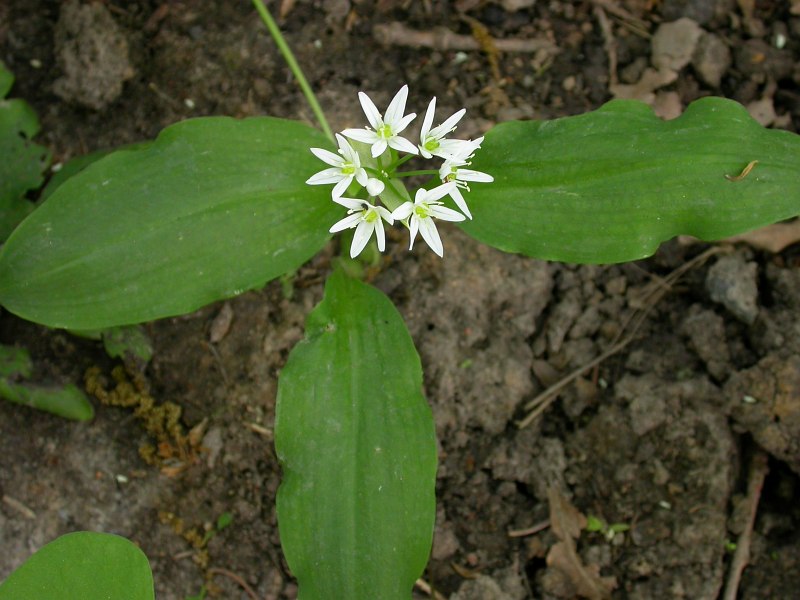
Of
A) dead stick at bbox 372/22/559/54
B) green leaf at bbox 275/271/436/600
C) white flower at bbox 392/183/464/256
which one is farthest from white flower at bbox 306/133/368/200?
dead stick at bbox 372/22/559/54

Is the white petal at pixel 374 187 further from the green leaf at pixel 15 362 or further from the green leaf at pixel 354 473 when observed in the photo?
the green leaf at pixel 15 362

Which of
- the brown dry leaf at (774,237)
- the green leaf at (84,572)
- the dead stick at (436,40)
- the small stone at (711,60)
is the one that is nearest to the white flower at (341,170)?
the green leaf at (84,572)

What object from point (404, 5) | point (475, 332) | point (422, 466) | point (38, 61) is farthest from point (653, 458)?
point (38, 61)

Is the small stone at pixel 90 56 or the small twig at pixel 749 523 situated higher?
the small stone at pixel 90 56

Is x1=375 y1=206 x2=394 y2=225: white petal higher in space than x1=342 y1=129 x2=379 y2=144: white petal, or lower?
lower

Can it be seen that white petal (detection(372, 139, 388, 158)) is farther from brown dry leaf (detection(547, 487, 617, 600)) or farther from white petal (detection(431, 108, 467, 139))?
brown dry leaf (detection(547, 487, 617, 600))
